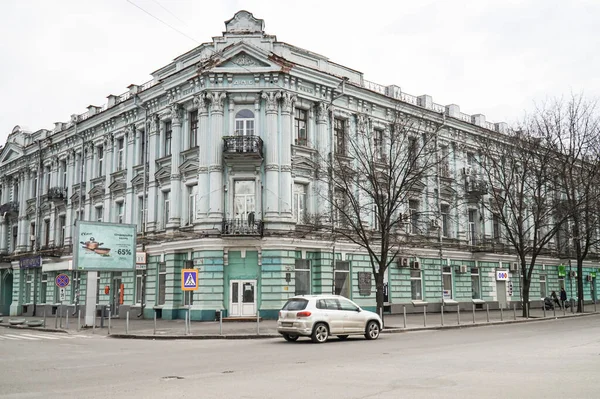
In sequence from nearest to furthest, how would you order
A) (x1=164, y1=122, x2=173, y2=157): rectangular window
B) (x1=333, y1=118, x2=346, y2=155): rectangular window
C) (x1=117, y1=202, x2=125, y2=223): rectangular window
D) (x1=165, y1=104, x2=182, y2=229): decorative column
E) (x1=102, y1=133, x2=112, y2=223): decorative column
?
(x1=165, y1=104, x2=182, y2=229): decorative column → (x1=333, y1=118, x2=346, y2=155): rectangular window → (x1=164, y1=122, x2=173, y2=157): rectangular window → (x1=117, y1=202, x2=125, y2=223): rectangular window → (x1=102, y1=133, x2=112, y2=223): decorative column

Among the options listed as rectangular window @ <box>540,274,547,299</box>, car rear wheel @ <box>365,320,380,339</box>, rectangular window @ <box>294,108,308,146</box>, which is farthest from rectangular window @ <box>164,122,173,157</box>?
rectangular window @ <box>540,274,547,299</box>

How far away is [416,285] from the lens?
3734 cm

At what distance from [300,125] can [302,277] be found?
27.4ft

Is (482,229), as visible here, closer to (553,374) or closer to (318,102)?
(318,102)

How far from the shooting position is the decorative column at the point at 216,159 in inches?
1167

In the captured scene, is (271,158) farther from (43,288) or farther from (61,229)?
(43,288)

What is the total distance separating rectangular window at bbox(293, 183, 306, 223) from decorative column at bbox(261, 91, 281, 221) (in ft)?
5.16

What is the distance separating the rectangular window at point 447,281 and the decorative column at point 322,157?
11720mm

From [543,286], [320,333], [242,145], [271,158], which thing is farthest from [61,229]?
[543,286]

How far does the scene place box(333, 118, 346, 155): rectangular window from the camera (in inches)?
1319

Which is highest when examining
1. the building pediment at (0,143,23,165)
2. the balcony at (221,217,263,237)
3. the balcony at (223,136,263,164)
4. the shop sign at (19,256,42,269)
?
the building pediment at (0,143,23,165)

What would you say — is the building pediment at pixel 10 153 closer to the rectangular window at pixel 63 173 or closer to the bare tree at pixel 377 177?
the rectangular window at pixel 63 173

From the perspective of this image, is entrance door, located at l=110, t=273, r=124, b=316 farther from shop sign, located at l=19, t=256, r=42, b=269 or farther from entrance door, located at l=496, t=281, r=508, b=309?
entrance door, located at l=496, t=281, r=508, b=309

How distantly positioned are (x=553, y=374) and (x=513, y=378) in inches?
39.1
